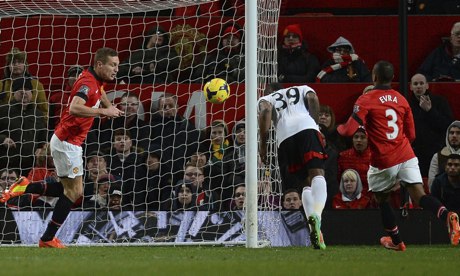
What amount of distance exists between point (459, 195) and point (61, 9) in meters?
4.44

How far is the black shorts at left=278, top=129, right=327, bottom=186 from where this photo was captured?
31.5 ft

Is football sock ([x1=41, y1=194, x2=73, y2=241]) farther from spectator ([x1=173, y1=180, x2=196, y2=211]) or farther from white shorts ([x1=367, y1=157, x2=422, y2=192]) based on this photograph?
white shorts ([x1=367, y1=157, x2=422, y2=192])

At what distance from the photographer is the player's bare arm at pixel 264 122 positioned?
9484mm

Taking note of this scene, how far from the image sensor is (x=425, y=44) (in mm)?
13281

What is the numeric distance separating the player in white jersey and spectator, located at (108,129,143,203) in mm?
2275

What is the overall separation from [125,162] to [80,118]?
68.4 inches

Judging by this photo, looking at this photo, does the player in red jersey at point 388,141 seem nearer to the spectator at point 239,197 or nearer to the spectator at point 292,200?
the spectator at point 292,200

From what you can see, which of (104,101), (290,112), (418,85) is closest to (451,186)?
(418,85)

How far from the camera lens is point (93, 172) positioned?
1156 cm

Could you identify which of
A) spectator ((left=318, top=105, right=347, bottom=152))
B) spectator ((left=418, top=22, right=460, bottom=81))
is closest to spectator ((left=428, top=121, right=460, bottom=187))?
spectator ((left=318, top=105, right=347, bottom=152))

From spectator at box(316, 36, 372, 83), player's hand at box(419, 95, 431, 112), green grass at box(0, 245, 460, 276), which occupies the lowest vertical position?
green grass at box(0, 245, 460, 276)

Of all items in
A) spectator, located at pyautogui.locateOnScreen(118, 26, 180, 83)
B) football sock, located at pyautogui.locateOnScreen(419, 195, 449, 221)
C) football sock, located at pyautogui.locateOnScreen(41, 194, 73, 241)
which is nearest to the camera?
football sock, located at pyautogui.locateOnScreen(419, 195, 449, 221)

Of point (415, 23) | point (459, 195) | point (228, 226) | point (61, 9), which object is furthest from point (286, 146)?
point (415, 23)

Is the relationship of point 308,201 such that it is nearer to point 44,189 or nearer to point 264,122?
point 264,122
